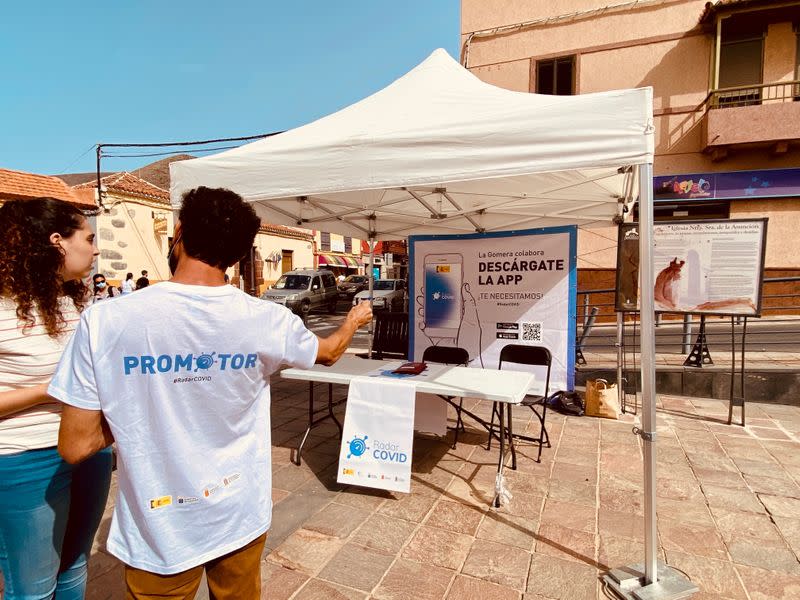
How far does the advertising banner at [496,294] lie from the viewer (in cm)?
492

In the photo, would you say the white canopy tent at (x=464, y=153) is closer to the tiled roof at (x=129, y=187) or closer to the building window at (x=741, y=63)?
the building window at (x=741, y=63)

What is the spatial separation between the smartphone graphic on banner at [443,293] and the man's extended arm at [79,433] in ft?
15.3

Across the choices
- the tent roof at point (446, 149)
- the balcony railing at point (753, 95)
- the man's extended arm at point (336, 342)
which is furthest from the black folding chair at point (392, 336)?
the balcony railing at point (753, 95)

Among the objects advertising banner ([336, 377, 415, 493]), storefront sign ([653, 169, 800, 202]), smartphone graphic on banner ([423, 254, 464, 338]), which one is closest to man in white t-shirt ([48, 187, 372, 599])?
advertising banner ([336, 377, 415, 493])

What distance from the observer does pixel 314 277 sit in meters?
16.7

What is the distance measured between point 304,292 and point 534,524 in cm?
1395

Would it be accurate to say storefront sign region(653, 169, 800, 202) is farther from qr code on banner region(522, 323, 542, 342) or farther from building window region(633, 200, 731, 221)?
qr code on banner region(522, 323, 542, 342)

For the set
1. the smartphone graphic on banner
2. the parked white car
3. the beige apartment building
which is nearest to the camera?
the smartphone graphic on banner

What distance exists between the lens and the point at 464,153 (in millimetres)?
2568

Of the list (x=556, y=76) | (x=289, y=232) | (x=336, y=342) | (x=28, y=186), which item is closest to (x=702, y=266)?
(x=336, y=342)

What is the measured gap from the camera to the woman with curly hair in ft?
4.32

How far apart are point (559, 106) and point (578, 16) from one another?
39.9 feet

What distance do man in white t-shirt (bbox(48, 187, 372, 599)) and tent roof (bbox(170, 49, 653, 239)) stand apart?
1.66 meters

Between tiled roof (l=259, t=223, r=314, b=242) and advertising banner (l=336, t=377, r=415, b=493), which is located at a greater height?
tiled roof (l=259, t=223, r=314, b=242)
